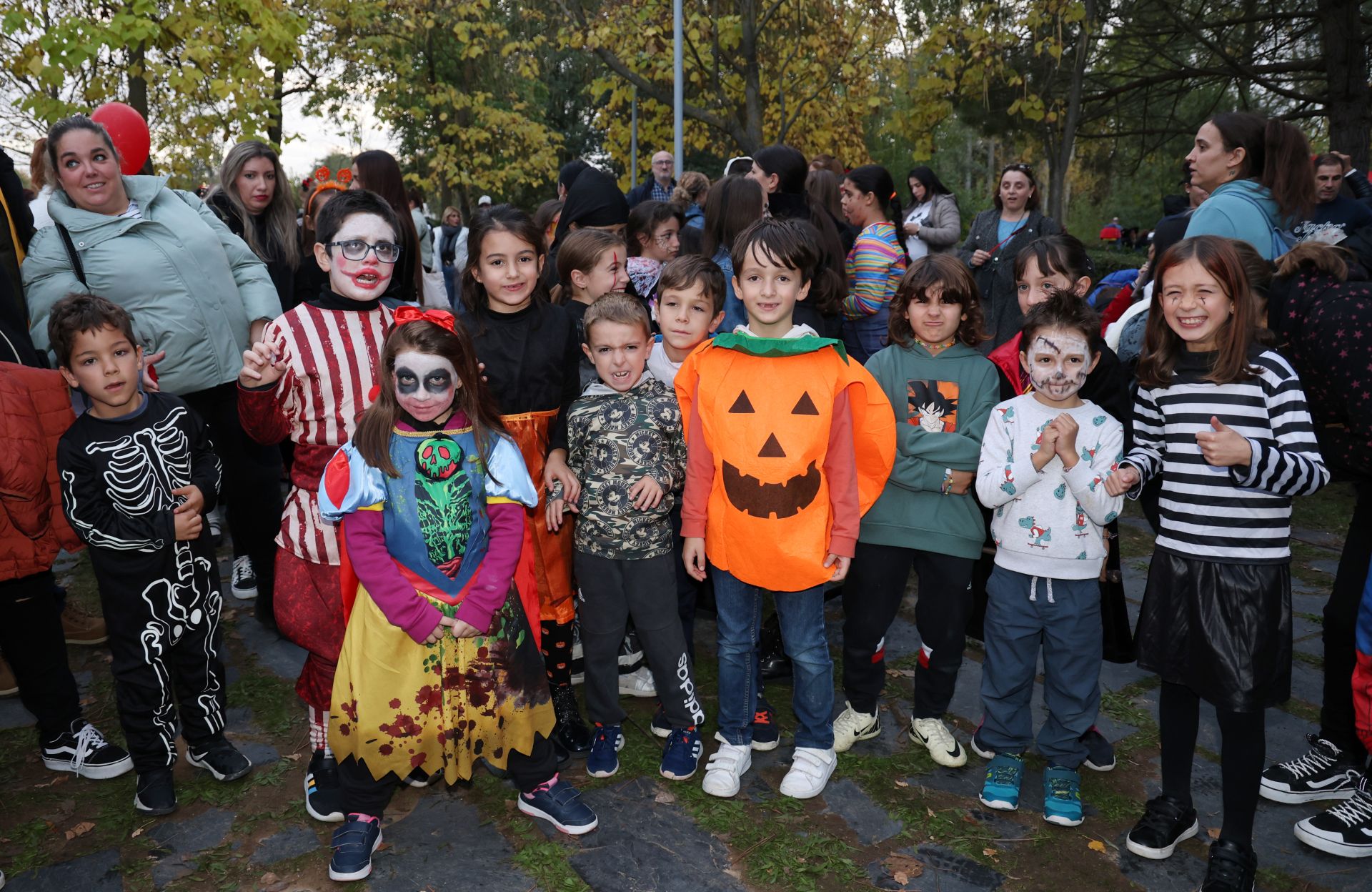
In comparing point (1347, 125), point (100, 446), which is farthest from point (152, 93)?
point (1347, 125)

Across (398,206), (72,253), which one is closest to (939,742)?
(398,206)

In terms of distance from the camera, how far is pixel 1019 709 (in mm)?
3346

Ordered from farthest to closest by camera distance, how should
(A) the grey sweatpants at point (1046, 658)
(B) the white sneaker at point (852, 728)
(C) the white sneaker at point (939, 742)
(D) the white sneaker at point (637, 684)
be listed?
(D) the white sneaker at point (637, 684) → (B) the white sneaker at point (852, 728) → (C) the white sneaker at point (939, 742) → (A) the grey sweatpants at point (1046, 658)

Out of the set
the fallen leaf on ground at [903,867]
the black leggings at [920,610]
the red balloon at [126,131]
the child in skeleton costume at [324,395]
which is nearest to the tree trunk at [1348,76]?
the black leggings at [920,610]

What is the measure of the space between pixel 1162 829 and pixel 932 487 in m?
1.28

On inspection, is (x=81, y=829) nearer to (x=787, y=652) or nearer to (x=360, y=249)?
(x=360, y=249)

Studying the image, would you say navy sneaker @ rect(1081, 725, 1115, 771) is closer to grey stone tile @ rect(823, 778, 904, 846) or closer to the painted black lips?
grey stone tile @ rect(823, 778, 904, 846)

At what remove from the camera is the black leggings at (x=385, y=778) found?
2.90 meters

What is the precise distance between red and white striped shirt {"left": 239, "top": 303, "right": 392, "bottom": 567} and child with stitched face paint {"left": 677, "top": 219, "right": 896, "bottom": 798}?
1093 mm

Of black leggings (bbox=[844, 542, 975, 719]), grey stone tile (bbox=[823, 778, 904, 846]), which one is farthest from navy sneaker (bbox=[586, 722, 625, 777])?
black leggings (bbox=[844, 542, 975, 719])

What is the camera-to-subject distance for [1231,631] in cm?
282

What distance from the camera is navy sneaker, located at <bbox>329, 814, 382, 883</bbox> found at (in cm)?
289

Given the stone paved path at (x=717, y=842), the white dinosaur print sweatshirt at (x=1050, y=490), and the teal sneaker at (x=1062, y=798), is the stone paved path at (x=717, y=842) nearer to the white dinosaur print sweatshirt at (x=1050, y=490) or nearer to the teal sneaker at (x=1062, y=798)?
the teal sneaker at (x=1062, y=798)

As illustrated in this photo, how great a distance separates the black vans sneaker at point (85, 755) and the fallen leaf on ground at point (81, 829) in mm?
287
